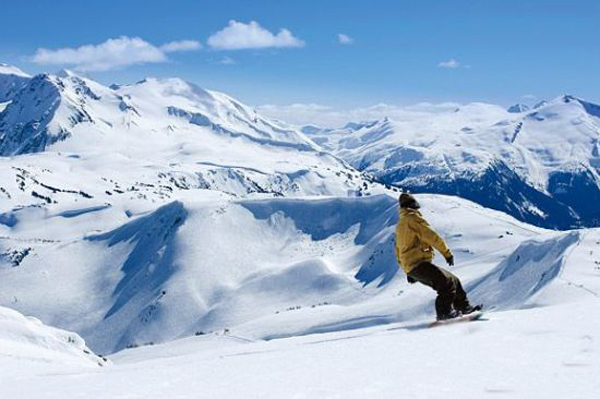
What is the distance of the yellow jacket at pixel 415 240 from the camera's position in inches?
654

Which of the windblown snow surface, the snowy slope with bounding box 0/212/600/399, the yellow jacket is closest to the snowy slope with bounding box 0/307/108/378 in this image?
the windblown snow surface

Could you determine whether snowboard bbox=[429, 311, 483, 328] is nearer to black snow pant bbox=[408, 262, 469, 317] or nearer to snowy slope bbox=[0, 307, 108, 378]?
black snow pant bbox=[408, 262, 469, 317]

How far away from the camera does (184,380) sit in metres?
12.6

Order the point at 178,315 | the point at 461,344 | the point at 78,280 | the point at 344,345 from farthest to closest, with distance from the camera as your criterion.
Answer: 1. the point at 78,280
2. the point at 178,315
3. the point at 344,345
4. the point at 461,344

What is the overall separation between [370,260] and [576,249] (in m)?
92.0

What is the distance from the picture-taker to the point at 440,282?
55.8ft

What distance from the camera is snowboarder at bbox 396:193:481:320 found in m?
16.7

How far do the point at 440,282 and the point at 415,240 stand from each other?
128 cm

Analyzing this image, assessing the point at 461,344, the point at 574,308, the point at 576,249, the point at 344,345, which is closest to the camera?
the point at 461,344

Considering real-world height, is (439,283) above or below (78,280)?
above

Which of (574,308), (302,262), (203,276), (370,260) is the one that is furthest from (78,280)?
→ (574,308)

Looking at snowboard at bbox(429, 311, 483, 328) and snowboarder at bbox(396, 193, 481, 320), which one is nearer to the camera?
snowboarder at bbox(396, 193, 481, 320)

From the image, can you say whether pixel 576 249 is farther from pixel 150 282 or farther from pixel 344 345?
pixel 150 282

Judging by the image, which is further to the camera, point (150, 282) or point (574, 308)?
point (150, 282)
